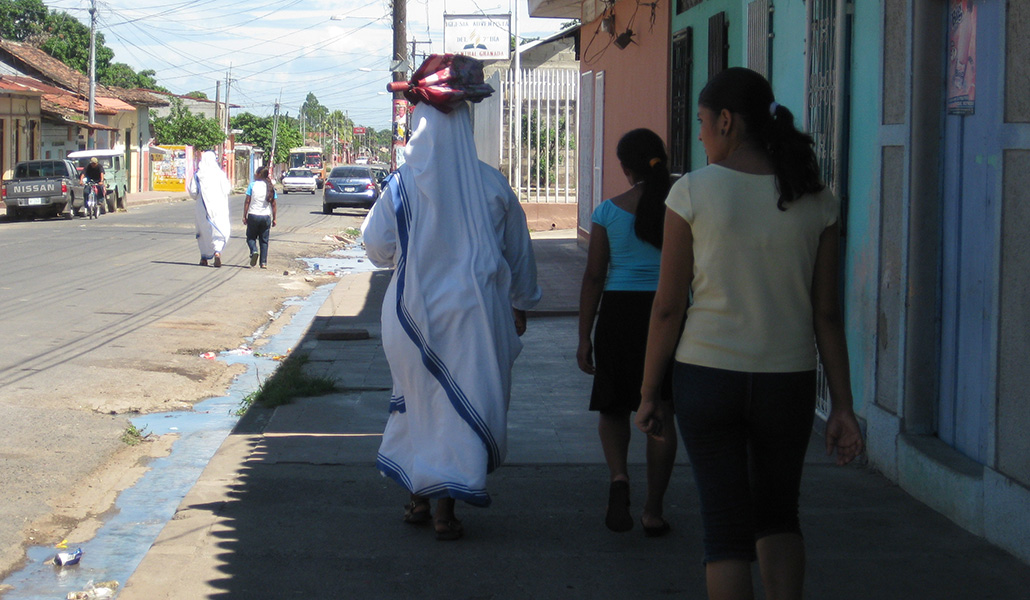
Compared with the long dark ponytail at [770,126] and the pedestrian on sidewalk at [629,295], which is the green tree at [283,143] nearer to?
the pedestrian on sidewalk at [629,295]

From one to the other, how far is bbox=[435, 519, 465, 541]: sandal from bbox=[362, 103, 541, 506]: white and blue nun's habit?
6.4 inches

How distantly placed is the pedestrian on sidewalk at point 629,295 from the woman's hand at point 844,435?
137 cm

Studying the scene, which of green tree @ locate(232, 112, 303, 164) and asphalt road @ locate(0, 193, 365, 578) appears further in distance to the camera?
green tree @ locate(232, 112, 303, 164)

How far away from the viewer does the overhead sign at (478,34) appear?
30.5m

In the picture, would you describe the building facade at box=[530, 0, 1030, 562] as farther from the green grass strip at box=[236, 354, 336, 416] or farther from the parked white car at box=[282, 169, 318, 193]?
the parked white car at box=[282, 169, 318, 193]

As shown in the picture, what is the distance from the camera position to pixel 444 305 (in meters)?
4.28

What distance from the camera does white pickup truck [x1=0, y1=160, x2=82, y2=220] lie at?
1184 inches

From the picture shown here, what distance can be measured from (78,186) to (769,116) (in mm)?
32065

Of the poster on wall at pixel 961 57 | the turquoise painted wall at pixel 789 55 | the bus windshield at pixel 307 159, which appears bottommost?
the poster on wall at pixel 961 57

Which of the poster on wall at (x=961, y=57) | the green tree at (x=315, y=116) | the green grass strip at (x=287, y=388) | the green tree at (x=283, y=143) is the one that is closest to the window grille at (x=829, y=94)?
the poster on wall at (x=961, y=57)

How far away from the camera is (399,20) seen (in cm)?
2317

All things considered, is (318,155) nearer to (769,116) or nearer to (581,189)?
(581,189)

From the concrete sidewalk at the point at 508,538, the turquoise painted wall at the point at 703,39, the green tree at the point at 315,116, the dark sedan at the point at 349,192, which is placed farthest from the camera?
the green tree at the point at 315,116

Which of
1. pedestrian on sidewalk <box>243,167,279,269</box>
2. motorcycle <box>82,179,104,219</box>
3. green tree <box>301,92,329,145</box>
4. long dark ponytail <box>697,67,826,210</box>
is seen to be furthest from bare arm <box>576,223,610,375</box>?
green tree <box>301,92,329,145</box>
